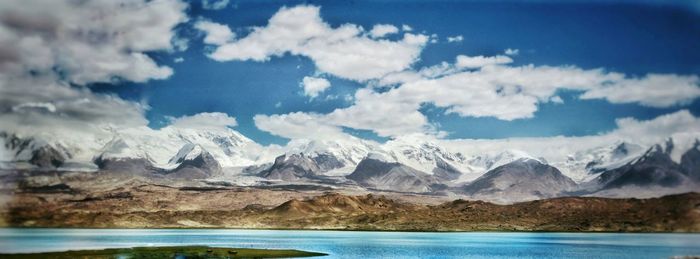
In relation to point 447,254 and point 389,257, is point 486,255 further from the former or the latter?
point 389,257

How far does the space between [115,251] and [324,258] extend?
4049 cm

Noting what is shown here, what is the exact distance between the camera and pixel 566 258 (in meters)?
142

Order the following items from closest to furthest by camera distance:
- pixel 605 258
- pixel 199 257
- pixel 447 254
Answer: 1. pixel 199 257
2. pixel 605 258
3. pixel 447 254

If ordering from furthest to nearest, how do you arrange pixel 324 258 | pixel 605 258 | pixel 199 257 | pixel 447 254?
1. pixel 447 254
2. pixel 605 258
3. pixel 324 258
4. pixel 199 257

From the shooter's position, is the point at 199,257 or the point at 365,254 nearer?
the point at 199,257

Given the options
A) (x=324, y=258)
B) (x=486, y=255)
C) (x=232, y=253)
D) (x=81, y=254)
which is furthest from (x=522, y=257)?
(x=81, y=254)

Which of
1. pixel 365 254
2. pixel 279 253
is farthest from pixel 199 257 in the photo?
pixel 365 254

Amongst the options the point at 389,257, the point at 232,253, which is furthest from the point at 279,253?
the point at 389,257

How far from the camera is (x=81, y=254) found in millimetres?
129750

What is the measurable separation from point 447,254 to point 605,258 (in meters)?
30.9

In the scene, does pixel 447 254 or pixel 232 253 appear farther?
pixel 447 254

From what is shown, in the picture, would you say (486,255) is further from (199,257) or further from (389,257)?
(199,257)

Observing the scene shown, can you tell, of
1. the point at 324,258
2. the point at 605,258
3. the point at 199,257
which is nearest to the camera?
the point at 199,257

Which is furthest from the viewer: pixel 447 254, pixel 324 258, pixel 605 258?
pixel 447 254
